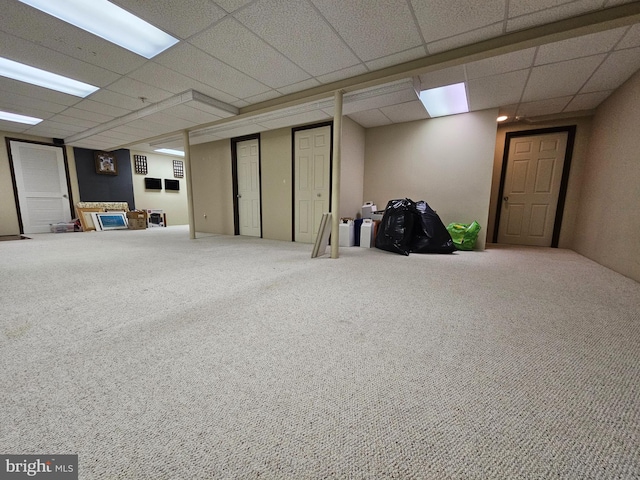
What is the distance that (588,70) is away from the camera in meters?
2.87

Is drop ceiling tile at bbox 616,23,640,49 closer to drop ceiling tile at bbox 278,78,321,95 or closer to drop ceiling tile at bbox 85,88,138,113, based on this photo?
drop ceiling tile at bbox 278,78,321,95

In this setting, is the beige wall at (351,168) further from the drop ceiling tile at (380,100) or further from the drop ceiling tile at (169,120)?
the drop ceiling tile at (169,120)

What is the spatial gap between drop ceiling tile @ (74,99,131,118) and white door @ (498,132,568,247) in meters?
7.31

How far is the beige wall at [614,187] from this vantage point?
2.77m

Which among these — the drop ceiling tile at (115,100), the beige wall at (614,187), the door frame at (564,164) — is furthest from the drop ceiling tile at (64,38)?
the door frame at (564,164)

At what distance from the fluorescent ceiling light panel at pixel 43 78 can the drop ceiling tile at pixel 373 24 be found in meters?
3.68

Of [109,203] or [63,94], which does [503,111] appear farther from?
[109,203]

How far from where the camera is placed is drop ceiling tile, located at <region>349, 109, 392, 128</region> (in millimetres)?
4414

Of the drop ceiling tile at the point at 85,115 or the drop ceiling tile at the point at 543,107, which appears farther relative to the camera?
the drop ceiling tile at the point at 85,115

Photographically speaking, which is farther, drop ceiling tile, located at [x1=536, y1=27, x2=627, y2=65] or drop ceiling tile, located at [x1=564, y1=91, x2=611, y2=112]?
drop ceiling tile, located at [x1=564, y1=91, x2=611, y2=112]

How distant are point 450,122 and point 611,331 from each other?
4.04 m

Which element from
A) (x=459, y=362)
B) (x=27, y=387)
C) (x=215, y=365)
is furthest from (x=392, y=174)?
(x=27, y=387)

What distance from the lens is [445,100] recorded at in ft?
13.0

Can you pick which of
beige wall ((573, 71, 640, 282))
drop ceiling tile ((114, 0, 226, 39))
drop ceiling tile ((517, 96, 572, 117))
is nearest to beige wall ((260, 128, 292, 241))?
drop ceiling tile ((114, 0, 226, 39))
